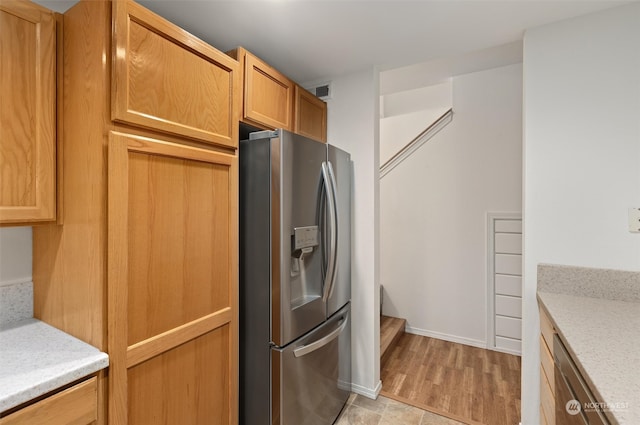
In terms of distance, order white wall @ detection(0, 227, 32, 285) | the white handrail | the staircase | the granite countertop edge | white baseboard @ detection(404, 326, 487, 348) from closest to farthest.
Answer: the granite countertop edge → white wall @ detection(0, 227, 32, 285) → the staircase → white baseboard @ detection(404, 326, 487, 348) → the white handrail

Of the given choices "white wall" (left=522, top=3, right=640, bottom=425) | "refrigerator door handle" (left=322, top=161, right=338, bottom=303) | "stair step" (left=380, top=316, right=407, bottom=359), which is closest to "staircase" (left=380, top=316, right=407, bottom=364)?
"stair step" (left=380, top=316, right=407, bottom=359)

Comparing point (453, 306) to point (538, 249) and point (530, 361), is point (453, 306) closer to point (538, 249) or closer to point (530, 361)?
point (530, 361)

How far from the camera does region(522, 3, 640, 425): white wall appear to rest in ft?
4.80

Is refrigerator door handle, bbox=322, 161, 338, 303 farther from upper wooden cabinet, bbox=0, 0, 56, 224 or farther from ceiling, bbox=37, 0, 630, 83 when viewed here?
upper wooden cabinet, bbox=0, 0, 56, 224

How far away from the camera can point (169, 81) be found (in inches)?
45.8

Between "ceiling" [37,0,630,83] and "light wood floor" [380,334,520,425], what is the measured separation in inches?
93.6

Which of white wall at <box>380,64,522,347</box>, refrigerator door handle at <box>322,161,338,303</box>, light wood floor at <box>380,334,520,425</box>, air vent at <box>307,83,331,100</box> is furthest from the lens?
white wall at <box>380,64,522,347</box>

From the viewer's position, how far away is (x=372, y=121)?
2.12 m

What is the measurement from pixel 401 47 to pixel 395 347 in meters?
2.61

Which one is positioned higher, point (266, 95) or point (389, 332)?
point (266, 95)

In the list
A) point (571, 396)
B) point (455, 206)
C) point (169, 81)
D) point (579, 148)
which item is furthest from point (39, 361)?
point (455, 206)

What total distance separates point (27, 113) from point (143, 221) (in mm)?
570

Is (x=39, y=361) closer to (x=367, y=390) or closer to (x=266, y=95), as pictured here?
(x=266, y=95)

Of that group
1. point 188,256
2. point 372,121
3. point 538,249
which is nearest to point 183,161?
point 188,256
